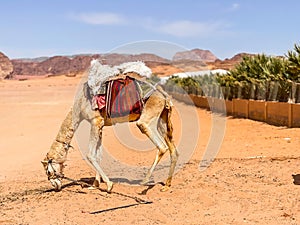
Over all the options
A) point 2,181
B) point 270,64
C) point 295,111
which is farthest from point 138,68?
point 270,64

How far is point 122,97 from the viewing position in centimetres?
845

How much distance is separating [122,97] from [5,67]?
13807 cm

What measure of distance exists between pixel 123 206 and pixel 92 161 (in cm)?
142

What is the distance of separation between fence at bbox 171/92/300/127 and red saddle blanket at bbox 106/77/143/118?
9.76 m

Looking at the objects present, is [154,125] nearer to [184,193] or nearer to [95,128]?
[95,128]

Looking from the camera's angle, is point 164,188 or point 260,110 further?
point 260,110

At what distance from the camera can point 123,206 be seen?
7.25 m

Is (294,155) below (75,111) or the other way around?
below

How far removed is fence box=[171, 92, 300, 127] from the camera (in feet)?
56.0

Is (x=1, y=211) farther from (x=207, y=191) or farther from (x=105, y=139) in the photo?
(x=105, y=139)

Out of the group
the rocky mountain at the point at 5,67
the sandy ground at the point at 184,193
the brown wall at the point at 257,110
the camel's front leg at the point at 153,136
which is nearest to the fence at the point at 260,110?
the brown wall at the point at 257,110

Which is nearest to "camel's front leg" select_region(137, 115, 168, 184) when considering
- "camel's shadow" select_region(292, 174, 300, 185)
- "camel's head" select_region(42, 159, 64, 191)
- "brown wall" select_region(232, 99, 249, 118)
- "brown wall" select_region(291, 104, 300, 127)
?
"camel's head" select_region(42, 159, 64, 191)

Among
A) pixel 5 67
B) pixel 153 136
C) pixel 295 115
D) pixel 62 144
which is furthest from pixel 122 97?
pixel 5 67

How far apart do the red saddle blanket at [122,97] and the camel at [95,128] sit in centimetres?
14
